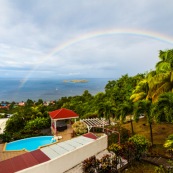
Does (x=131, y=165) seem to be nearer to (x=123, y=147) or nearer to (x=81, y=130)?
(x=123, y=147)

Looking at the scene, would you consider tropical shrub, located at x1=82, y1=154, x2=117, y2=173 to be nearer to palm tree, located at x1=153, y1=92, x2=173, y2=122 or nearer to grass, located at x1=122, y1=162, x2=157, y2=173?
grass, located at x1=122, y1=162, x2=157, y2=173

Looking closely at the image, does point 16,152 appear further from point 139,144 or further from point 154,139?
point 154,139

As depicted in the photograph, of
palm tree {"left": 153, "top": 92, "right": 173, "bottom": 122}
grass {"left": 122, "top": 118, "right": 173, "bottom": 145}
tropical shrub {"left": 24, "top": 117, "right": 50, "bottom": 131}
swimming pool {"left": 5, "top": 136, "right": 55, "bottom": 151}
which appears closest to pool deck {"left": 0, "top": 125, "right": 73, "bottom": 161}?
swimming pool {"left": 5, "top": 136, "right": 55, "bottom": 151}

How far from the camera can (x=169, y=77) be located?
14.6 metres

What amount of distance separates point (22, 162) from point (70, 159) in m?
2.49

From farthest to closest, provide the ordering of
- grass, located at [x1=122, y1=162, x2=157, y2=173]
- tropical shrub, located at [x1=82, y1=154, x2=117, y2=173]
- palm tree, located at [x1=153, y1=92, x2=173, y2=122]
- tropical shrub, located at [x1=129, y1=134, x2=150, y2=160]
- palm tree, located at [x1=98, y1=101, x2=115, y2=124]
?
1. palm tree, located at [x1=98, y1=101, x2=115, y2=124]
2. palm tree, located at [x1=153, y1=92, x2=173, y2=122]
3. tropical shrub, located at [x1=129, y1=134, x2=150, y2=160]
4. grass, located at [x1=122, y1=162, x2=157, y2=173]
5. tropical shrub, located at [x1=82, y1=154, x2=117, y2=173]

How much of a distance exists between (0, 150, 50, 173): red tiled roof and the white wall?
0.89 m

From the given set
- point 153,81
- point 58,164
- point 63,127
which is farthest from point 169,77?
point 63,127

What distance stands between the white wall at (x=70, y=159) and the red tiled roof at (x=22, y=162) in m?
0.89

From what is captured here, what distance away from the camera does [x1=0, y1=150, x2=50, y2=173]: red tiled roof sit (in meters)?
9.09

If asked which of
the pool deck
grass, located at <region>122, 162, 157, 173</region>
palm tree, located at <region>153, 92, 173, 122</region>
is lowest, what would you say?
grass, located at <region>122, 162, 157, 173</region>

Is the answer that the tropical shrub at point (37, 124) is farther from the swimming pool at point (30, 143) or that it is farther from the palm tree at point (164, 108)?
the palm tree at point (164, 108)

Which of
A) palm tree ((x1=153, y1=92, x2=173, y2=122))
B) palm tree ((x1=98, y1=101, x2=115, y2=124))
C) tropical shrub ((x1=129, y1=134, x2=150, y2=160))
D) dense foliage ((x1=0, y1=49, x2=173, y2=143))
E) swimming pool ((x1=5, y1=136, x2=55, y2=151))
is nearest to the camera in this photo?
tropical shrub ((x1=129, y1=134, x2=150, y2=160))

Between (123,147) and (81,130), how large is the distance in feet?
25.7
